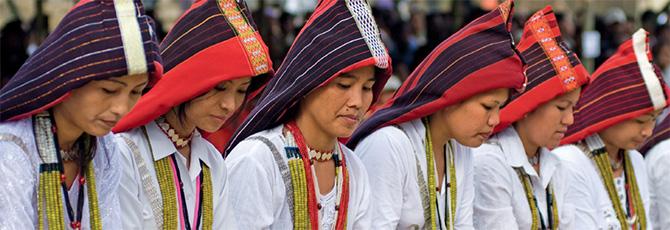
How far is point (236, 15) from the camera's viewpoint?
4.98 m

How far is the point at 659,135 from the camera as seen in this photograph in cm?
791

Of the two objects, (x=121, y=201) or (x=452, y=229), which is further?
(x=452, y=229)

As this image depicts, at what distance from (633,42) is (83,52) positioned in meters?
3.71

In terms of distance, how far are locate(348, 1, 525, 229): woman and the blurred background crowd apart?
4.11m

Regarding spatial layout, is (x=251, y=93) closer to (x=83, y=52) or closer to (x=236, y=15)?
(x=236, y=15)

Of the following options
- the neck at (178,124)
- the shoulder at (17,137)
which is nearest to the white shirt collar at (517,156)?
the neck at (178,124)

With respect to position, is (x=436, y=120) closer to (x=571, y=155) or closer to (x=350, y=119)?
(x=350, y=119)

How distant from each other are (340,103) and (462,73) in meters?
0.77

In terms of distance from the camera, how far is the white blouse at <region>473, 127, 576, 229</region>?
6215 millimetres

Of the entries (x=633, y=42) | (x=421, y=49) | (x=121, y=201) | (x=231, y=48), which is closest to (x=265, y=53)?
(x=231, y=48)

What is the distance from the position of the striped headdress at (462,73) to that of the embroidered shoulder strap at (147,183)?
4.30 ft

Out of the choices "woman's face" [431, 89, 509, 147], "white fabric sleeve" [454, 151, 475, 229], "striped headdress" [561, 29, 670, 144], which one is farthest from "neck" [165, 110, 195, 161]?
"striped headdress" [561, 29, 670, 144]

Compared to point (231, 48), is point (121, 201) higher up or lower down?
lower down

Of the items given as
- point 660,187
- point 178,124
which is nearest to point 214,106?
point 178,124
